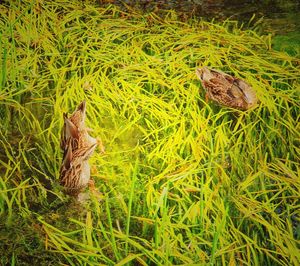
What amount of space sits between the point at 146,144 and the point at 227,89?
18.1 inches

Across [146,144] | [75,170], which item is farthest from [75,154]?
[146,144]

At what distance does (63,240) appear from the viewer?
3.50ft

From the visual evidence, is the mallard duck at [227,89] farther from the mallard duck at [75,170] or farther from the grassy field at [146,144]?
the mallard duck at [75,170]

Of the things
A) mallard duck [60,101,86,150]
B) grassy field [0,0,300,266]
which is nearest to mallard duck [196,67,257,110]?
grassy field [0,0,300,266]

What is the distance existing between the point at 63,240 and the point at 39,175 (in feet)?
1.07

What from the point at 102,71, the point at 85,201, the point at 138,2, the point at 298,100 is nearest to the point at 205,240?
the point at 85,201

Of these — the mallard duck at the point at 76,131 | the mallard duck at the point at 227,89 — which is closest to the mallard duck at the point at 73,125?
the mallard duck at the point at 76,131

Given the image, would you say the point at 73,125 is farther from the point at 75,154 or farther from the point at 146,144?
the point at 146,144

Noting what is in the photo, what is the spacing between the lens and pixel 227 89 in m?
1.60

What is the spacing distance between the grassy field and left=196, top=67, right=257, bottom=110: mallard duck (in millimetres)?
39

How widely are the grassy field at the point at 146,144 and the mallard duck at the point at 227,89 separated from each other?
0.04 m

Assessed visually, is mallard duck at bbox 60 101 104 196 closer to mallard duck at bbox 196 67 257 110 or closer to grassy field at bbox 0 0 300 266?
grassy field at bbox 0 0 300 266

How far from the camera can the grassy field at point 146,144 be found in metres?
1.08

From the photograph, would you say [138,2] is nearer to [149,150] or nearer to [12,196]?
[149,150]
